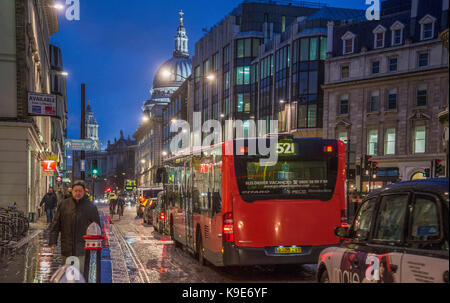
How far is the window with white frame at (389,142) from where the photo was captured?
159 ft

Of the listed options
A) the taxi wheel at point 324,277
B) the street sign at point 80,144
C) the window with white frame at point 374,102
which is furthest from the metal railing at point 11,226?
the window with white frame at point 374,102

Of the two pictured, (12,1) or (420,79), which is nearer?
(12,1)

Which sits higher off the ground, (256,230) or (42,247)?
(256,230)

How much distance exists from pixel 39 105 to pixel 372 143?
31.6 m

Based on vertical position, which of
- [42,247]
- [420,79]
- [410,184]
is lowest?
[42,247]

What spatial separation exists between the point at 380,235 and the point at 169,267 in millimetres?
8075

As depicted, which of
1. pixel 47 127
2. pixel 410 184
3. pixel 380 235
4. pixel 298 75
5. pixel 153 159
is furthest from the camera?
pixel 153 159

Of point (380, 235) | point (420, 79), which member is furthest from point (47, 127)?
point (380, 235)

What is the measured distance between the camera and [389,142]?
4869 cm

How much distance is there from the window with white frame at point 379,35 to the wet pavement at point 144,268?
3764 cm

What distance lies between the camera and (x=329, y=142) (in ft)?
37.9

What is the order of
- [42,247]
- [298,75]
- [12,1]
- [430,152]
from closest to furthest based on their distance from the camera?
[42,247] < [12,1] < [430,152] < [298,75]

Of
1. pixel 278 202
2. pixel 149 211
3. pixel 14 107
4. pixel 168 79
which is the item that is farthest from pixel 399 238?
pixel 168 79

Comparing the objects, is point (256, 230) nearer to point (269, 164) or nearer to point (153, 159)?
point (269, 164)
